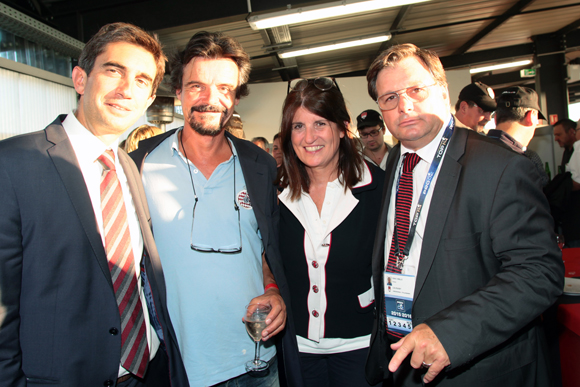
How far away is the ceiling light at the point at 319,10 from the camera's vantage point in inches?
199

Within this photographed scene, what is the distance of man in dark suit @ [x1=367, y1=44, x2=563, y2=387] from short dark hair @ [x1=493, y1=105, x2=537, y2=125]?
2.23 metres

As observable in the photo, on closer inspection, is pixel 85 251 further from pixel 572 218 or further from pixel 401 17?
pixel 401 17

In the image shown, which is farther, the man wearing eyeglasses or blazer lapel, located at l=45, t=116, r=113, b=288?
the man wearing eyeglasses

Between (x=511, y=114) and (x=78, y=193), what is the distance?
3749mm

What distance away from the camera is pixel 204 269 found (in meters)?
1.74

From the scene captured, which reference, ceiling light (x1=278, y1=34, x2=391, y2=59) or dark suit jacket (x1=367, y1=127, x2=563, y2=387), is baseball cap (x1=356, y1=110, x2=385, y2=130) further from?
dark suit jacket (x1=367, y1=127, x2=563, y2=387)

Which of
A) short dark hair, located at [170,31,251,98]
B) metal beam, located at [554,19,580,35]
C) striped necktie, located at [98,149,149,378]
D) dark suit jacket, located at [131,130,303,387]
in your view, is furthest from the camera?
metal beam, located at [554,19,580,35]

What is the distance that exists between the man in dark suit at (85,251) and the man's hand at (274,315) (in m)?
0.42

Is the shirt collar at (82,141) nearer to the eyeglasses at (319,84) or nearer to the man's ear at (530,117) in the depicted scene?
the eyeglasses at (319,84)

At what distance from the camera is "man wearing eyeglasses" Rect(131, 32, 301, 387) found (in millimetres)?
1714

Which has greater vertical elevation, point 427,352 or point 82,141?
point 82,141

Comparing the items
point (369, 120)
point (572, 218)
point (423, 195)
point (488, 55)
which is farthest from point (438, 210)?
point (488, 55)

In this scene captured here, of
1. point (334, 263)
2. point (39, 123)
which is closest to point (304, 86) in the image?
point (334, 263)

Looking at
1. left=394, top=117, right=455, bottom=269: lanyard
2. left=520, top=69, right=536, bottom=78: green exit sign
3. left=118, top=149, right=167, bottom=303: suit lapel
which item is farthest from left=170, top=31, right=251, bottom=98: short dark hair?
left=520, top=69, right=536, bottom=78: green exit sign
